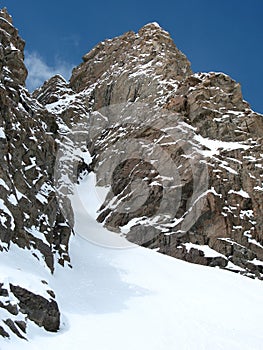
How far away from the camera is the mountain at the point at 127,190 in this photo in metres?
21.2

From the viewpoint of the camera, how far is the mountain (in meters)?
21.2

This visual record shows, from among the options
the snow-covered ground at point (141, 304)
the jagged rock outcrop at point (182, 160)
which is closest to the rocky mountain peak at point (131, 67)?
the jagged rock outcrop at point (182, 160)

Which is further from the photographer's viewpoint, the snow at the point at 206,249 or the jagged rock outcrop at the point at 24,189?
the snow at the point at 206,249

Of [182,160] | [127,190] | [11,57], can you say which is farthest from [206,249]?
[11,57]

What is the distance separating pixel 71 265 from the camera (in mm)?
27297

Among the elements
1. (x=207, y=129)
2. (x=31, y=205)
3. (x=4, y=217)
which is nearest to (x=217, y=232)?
(x=207, y=129)

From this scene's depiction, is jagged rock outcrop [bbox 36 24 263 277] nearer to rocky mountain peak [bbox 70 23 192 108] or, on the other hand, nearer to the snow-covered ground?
rocky mountain peak [bbox 70 23 192 108]

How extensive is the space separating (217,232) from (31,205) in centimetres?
1839

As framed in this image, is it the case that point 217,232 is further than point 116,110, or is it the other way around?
point 116,110

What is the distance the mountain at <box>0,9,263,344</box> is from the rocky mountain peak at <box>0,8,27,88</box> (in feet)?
0.39

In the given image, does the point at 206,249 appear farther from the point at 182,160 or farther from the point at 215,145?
the point at 215,145

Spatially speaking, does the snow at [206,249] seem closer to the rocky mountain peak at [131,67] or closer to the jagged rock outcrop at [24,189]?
the jagged rock outcrop at [24,189]

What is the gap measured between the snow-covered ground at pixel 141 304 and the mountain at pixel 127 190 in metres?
0.14

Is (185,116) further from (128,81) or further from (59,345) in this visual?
(59,345)
